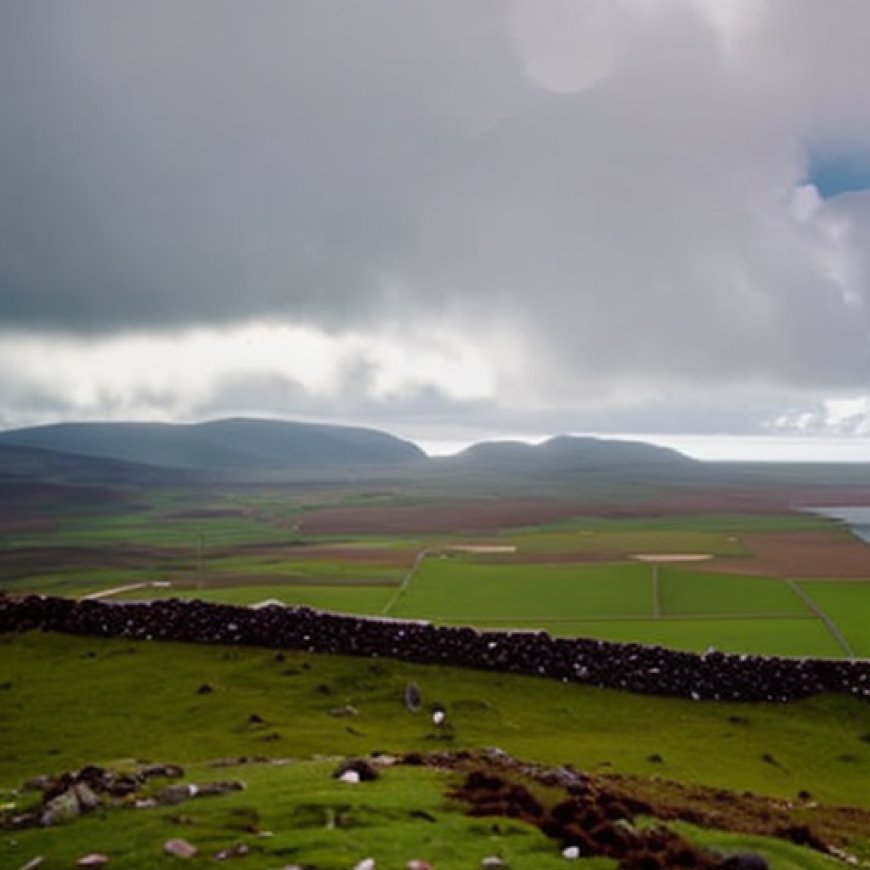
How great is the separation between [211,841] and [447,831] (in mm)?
3638

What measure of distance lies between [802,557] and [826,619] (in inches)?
2090

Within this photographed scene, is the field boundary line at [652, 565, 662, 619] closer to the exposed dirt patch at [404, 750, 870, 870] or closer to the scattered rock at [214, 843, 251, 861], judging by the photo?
the exposed dirt patch at [404, 750, 870, 870]

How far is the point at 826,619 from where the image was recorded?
71125mm

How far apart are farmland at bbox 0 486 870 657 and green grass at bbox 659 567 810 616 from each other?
19cm

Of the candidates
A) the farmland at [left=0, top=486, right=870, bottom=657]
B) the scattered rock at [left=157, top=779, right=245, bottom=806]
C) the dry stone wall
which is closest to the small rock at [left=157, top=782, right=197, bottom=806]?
the scattered rock at [left=157, top=779, right=245, bottom=806]

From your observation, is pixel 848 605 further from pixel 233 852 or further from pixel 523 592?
pixel 233 852

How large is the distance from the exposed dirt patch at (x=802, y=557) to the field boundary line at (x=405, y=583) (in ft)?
102

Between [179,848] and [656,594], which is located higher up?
[179,848]

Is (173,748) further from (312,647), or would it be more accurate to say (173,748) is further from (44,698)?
(312,647)

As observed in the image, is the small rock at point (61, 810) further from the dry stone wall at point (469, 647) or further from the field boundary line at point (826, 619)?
the field boundary line at point (826, 619)

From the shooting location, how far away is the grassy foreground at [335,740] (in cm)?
1549

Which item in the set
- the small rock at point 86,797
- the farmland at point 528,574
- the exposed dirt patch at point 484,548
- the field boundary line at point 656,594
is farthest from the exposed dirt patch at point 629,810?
the exposed dirt patch at point 484,548

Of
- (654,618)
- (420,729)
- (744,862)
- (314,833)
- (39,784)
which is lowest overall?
(654,618)

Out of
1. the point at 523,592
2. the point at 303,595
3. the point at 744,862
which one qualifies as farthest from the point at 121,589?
the point at 744,862
